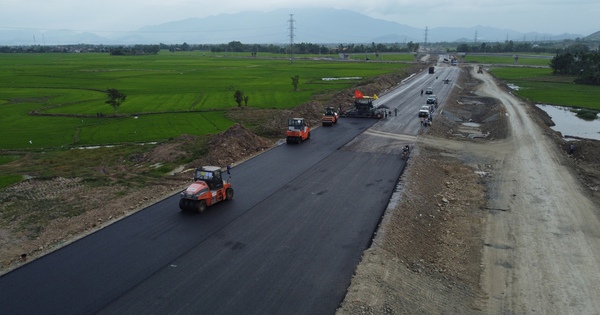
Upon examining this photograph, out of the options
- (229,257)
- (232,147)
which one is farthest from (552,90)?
(229,257)

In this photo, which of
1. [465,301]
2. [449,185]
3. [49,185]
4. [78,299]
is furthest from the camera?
[449,185]

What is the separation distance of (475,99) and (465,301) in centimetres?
6162

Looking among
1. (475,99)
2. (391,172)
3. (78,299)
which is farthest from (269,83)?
(78,299)

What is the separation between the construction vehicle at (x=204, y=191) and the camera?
813 inches

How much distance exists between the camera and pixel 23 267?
617 inches

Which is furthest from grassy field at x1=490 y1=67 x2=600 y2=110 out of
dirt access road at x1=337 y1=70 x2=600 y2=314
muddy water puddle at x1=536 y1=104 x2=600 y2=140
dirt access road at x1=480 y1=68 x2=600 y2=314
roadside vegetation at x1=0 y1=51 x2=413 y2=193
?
dirt access road at x1=480 y1=68 x2=600 y2=314

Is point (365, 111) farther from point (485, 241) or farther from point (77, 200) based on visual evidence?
point (77, 200)

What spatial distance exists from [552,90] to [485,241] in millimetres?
76211

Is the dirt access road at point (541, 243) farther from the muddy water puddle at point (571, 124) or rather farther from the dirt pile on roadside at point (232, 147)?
the muddy water puddle at point (571, 124)

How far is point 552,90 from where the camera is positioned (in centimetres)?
8038

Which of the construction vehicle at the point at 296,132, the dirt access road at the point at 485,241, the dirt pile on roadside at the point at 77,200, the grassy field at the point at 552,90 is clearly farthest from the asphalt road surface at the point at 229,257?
the grassy field at the point at 552,90

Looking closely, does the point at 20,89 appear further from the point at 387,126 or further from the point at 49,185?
the point at 387,126

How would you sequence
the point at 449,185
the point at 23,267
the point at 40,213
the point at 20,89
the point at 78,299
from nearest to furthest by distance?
the point at 78,299, the point at 23,267, the point at 40,213, the point at 449,185, the point at 20,89

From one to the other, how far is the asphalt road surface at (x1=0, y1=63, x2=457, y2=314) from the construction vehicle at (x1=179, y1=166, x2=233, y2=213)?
455 millimetres
